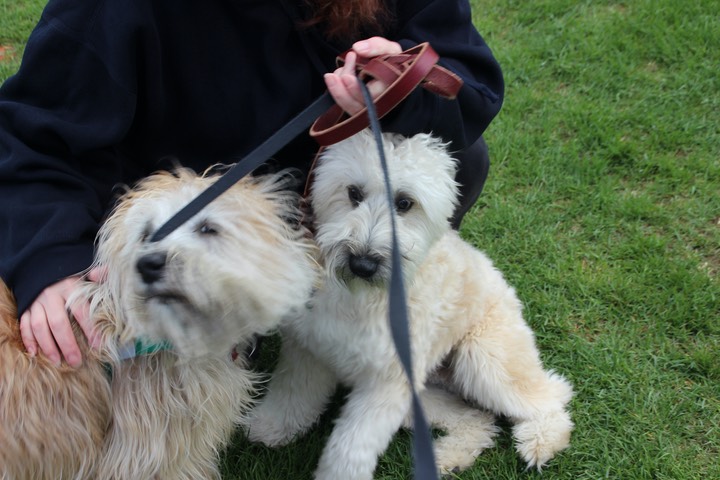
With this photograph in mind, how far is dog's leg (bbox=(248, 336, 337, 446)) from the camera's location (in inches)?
78.7

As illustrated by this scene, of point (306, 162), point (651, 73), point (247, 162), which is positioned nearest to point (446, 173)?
point (306, 162)

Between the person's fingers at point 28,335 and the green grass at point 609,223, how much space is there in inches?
35.0

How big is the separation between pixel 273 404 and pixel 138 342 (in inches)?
30.9

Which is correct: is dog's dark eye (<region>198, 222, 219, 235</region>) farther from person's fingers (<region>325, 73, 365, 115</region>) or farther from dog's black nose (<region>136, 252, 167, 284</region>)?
person's fingers (<region>325, 73, 365, 115</region>)

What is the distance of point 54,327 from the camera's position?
4.42 ft

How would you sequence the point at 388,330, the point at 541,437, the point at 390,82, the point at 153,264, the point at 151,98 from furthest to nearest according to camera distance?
1. the point at 541,437
2. the point at 388,330
3. the point at 151,98
4. the point at 390,82
5. the point at 153,264

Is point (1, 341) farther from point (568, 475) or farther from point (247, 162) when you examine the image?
point (568, 475)

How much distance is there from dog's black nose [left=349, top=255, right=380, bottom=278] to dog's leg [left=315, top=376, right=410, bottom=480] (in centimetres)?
44

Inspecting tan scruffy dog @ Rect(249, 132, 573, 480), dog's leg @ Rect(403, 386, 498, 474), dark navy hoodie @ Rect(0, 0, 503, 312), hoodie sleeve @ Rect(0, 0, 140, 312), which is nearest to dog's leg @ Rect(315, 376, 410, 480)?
tan scruffy dog @ Rect(249, 132, 573, 480)

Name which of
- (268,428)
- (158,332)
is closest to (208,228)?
(158,332)

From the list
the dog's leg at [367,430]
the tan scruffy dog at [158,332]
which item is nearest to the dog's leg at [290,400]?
the dog's leg at [367,430]

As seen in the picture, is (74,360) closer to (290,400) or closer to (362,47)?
(290,400)

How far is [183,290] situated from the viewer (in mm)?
1214

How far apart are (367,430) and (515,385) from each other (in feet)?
1.87
